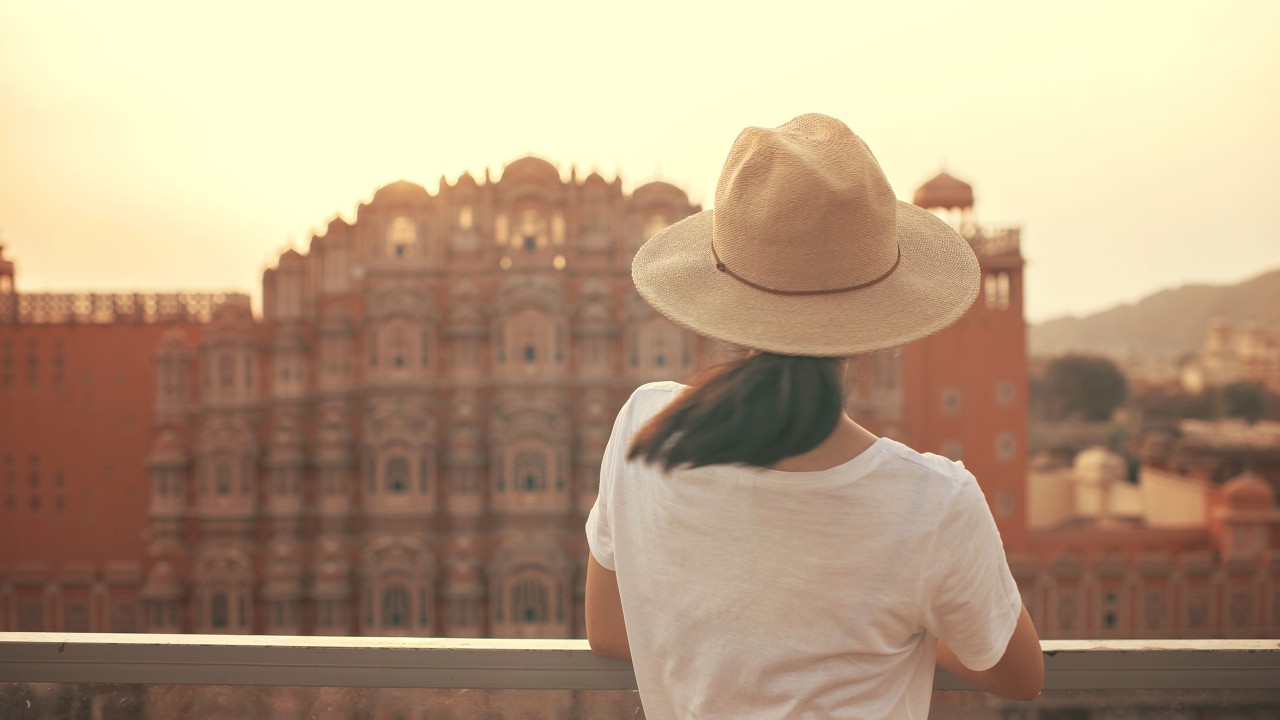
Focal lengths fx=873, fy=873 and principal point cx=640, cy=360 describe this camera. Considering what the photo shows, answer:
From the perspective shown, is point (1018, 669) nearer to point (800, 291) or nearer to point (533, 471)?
point (800, 291)

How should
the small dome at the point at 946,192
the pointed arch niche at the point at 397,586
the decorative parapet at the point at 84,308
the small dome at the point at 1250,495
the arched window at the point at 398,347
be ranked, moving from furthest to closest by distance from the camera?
1. the decorative parapet at the point at 84,308
2. the small dome at the point at 1250,495
3. the small dome at the point at 946,192
4. the arched window at the point at 398,347
5. the pointed arch niche at the point at 397,586

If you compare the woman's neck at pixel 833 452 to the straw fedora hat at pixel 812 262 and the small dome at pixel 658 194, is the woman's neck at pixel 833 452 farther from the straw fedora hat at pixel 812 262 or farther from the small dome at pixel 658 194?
the small dome at pixel 658 194

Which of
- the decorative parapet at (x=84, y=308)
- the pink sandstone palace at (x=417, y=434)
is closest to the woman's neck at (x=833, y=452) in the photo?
the pink sandstone palace at (x=417, y=434)

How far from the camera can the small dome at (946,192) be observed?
416 inches

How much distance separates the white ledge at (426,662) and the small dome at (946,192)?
33.1 ft

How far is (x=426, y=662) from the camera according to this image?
3.50 ft

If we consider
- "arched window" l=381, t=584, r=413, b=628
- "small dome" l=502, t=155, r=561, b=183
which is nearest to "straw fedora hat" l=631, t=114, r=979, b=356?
"arched window" l=381, t=584, r=413, b=628

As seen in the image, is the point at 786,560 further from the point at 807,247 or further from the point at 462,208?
the point at 462,208

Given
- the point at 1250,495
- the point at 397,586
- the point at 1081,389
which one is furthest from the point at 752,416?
the point at 1081,389

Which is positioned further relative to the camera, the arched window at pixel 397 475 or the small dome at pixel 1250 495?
the small dome at pixel 1250 495

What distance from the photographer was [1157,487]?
13250 mm

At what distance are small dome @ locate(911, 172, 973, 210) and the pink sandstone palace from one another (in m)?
0.03

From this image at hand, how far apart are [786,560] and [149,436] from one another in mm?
12082

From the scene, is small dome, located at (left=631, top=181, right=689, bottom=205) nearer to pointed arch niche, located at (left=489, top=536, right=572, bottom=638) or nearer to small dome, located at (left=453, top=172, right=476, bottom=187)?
small dome, located at (left=453, top=172, right=476, bottom=187)
